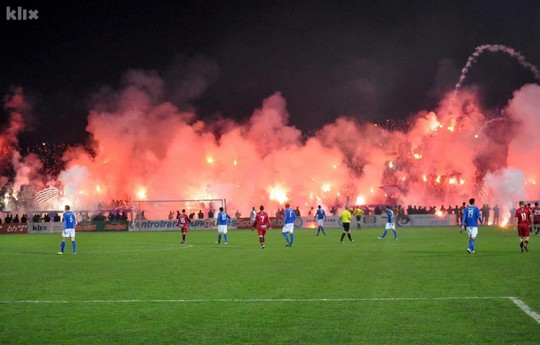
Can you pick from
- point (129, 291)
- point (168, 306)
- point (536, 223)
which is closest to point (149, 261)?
point (129, 291)

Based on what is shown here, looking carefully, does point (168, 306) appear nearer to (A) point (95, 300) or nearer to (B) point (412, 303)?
(A) point (95, 300)

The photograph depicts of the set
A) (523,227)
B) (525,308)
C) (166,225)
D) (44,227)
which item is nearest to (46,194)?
(44,227)

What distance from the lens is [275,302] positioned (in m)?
12.1

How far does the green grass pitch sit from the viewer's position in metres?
8.94

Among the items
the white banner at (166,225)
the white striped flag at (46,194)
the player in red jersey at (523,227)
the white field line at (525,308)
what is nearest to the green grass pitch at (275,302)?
the white field line at (525,308)

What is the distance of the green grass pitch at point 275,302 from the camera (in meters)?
8.94

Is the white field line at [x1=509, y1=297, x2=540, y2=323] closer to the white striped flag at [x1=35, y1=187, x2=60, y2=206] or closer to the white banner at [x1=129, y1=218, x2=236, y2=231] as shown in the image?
the white banner at [x1=129, y1=218, x2=236, y2=231]

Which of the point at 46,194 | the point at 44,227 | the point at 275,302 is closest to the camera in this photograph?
the point at 275,302

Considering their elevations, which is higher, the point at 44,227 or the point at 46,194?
the point at 46,194

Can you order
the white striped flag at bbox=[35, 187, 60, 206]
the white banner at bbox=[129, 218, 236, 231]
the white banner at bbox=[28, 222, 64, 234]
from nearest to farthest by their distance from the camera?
the white banner at bbox=[129, 218, 236, 231] < the white banner at bbox=[28, 222, 64, 234] < the white striped flag at bbox=[35, 187, 60, 206]

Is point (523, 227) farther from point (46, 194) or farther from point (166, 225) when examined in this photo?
point (46, 194)

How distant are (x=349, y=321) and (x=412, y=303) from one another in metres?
2.20

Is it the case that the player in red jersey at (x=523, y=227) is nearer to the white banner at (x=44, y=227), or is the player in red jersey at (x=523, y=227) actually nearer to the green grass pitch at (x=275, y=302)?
the green grass pitch at (x=275, y=302)

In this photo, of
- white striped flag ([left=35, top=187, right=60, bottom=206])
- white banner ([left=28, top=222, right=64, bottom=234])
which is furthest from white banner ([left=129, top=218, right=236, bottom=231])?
white striped flag ([left=35, top=187, right=60, bottom=206])
